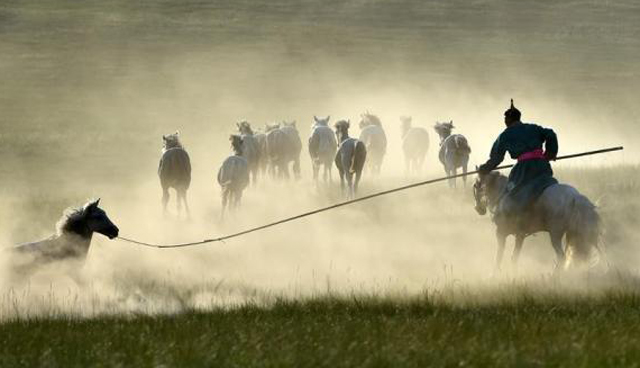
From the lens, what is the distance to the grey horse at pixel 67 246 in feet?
59.5

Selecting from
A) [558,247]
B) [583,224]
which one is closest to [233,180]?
[558,247]

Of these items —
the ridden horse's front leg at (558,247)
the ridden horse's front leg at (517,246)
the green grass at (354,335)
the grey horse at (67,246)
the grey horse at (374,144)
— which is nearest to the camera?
the green grass at (354,335)

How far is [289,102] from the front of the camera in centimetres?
9025

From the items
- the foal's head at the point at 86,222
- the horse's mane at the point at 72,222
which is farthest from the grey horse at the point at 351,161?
the horse's mane at the point at 72,222

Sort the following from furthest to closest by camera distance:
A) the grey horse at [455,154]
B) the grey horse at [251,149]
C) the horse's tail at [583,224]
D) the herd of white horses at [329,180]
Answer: the grey horse at [251,149] → the grey horse at [455,154] → the herd of white horses at [329,180] → the horse's tail at [583,224]

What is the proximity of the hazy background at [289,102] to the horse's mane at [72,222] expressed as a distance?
1.25 metres

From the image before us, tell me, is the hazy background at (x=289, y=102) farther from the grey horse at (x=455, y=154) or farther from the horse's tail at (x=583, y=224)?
the horse's tail at (x=583, y=224)

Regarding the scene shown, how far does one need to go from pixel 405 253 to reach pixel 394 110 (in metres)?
55.7

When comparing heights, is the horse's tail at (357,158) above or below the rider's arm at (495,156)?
above

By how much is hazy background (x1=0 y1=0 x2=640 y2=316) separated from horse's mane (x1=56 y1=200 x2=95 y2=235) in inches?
49.1

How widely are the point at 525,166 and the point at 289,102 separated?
72.3 metres

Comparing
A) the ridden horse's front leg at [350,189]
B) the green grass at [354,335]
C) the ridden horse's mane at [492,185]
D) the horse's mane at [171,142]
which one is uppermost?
the horse's mane at [171,142]

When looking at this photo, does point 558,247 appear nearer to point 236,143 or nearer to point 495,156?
point 495,156

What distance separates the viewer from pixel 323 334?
12.5 m
